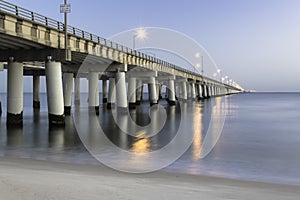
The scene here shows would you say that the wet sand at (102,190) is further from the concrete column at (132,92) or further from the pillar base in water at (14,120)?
the concrete column at (132,92)

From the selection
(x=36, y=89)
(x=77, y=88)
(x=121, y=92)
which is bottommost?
(x=121, y=92)

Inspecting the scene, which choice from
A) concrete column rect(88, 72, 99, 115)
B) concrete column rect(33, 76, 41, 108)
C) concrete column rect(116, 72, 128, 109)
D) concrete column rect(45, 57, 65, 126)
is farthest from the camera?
concrete column rect(33, 76, 41, 108)

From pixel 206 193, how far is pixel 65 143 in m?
15.1

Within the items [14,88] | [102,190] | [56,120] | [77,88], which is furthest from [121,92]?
[102,190]

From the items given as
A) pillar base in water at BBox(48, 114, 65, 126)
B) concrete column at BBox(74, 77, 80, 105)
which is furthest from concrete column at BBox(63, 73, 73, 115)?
concrete column at BBox(74, 77, 80, 105)

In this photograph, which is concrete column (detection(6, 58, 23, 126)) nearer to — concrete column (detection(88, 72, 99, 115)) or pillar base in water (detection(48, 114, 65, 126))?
pillar base in water (detection(48, 114, 65, 126))

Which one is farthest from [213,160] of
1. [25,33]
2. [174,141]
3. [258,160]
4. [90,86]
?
[90,86]

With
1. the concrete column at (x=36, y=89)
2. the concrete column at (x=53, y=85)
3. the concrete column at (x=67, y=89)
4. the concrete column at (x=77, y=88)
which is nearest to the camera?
the concrete column at (x=53, y=85)

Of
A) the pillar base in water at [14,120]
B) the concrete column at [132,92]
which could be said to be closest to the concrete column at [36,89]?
the concrete column at [132,92]

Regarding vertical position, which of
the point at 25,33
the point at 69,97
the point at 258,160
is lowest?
the point at 258,160

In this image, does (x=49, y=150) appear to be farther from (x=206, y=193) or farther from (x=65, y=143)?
(x=206, y=193)

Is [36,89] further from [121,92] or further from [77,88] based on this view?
[121,92]

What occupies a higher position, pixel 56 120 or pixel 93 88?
pixel 93 88

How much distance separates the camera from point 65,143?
21594 millimetres
